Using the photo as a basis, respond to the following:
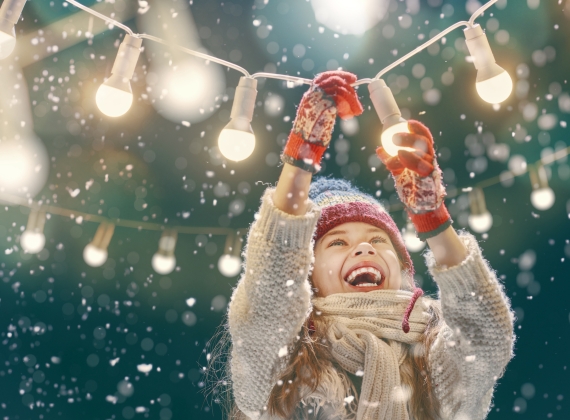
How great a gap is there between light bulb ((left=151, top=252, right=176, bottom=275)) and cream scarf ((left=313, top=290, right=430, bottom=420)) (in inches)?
62.8

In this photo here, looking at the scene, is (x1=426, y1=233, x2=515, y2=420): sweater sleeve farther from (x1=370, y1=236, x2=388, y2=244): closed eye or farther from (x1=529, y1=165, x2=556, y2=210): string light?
(x1=529, y1=165, x2=556, y2=210): string light

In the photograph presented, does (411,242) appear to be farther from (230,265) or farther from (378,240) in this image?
(378,240)

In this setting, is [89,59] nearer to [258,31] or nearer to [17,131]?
[17,131]

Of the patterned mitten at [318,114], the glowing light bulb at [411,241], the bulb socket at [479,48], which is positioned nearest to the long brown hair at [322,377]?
the patterned mitten at [318,114]

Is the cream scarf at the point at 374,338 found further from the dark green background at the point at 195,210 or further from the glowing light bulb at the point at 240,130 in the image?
the dark green background at the point at 195,210

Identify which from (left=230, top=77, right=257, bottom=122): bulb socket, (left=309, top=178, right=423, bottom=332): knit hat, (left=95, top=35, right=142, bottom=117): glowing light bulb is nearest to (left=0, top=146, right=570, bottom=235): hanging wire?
(left=309, top=178, right=423, bottom=332): knit hat

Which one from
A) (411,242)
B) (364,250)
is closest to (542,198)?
(411,242)

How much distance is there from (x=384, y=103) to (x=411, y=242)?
1.50 metres

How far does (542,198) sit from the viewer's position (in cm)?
240

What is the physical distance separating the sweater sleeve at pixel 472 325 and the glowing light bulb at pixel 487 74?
326 mm

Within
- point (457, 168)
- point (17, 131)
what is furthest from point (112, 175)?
point (457, 168)

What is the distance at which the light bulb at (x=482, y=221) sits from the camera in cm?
257

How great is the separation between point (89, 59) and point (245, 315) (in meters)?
1.66

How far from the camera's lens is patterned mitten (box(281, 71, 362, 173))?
124 cm
